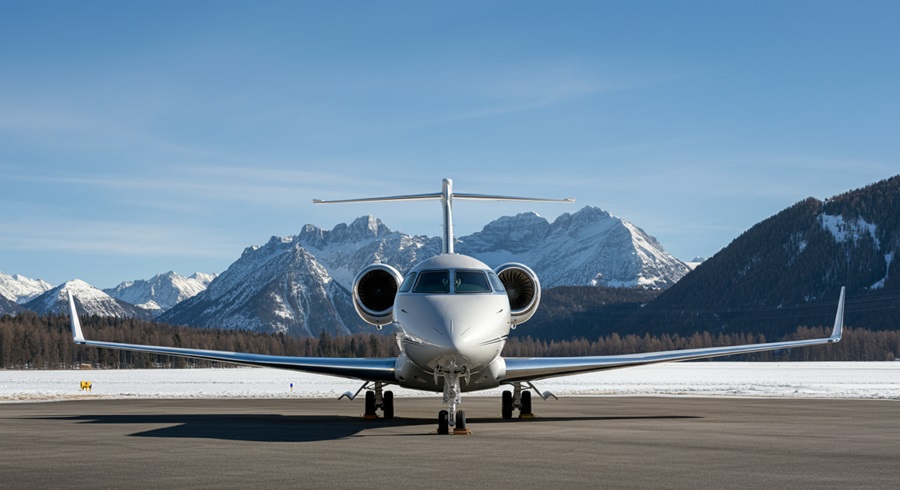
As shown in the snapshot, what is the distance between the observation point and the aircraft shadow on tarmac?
18750mm

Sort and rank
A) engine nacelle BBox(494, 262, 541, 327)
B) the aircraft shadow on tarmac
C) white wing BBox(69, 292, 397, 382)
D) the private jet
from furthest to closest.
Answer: engine nacelle BBox(494, 262, 541, 327)
white wing BBox(69, 292, 397, 382)
the aircraft shadow on tarmac
the private jet

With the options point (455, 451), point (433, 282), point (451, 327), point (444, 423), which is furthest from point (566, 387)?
point (455, 451)

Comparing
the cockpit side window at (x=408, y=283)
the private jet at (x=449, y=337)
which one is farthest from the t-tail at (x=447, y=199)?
the cockpit side window at (x=408, y=283)

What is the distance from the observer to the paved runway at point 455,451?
11742 millimetres

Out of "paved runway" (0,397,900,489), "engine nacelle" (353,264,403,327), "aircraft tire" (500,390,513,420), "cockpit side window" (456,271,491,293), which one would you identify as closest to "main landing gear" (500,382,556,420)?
"aircraft tire" (500,390,513,420)

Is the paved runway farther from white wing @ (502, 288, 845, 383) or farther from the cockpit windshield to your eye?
the cockpit windshield

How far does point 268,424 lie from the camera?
22641 millimetres

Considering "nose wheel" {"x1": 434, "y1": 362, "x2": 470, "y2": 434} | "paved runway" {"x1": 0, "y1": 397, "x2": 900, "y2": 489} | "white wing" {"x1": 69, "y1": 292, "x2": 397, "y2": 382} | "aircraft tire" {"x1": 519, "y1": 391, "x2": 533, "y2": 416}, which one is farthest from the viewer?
"aircraft tire" {"x1": 519, "y1": 391, "x2": 533, "y2": 416}

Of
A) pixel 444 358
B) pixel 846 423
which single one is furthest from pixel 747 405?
pixel 444 358

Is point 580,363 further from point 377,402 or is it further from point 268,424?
point 268,424

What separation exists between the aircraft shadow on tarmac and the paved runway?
4 cm

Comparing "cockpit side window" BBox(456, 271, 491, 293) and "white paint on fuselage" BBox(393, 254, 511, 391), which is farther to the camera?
"cockpit side window" BBox(456, 271, 491, 293)

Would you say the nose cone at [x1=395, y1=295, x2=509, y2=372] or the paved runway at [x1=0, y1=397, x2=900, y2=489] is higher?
the nose cone at [x1=395, y1=295, x2=509, y2=372]

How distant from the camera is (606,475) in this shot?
40.0ft
